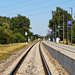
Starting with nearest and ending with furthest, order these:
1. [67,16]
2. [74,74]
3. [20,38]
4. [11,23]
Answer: [74,74] → [20,38] → [67,16] → [11,23]

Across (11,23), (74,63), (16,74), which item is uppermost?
(11,23)

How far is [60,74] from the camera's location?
10.1 meters

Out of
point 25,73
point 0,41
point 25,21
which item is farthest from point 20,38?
point 25,73

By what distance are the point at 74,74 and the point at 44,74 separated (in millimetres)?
2282

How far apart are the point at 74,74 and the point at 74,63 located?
1.98 ft

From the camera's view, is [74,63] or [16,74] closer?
[74,63]

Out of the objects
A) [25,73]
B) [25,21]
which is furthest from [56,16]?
[25,73]

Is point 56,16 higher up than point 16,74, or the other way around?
point 56,16

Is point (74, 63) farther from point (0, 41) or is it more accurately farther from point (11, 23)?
point (11, 23)

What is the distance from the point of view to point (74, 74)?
28.4 ft

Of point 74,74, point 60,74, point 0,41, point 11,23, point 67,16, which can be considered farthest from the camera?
point 11,23

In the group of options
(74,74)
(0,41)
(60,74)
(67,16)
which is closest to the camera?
(74,74)

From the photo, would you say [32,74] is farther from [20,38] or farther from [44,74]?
[20,38]

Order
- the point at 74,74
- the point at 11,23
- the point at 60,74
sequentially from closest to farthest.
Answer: the point at 74,74
the point at 60,74
the point at 11,23
